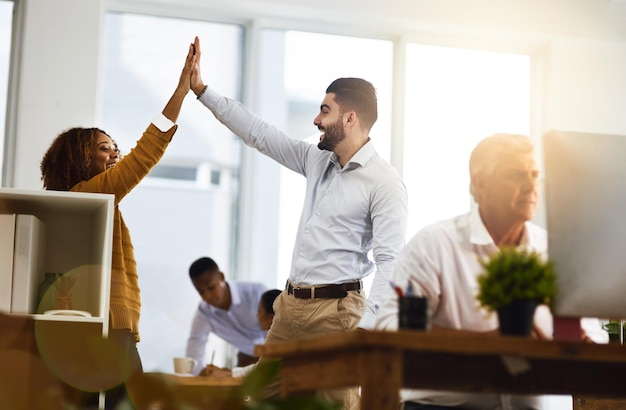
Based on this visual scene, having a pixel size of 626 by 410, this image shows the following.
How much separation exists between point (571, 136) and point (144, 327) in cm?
419

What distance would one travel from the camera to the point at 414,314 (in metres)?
1.72

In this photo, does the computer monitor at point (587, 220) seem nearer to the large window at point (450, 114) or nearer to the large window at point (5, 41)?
the large window at point (450, 114)

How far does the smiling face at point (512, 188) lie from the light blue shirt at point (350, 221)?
3.48ft

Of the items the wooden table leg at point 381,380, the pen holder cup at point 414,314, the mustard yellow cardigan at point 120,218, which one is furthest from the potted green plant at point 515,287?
the mustard yellow cardigan at point 120,218

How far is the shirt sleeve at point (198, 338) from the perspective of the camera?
18.4ft

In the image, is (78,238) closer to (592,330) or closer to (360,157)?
(360,157)

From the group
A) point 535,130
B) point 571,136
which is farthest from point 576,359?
point 535,130

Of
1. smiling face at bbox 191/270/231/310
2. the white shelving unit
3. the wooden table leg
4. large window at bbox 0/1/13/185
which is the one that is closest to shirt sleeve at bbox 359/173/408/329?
the white shelving unit

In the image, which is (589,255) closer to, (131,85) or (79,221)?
(79,221)

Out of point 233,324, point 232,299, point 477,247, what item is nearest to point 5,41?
point 232,299

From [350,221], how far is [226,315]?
239 cm

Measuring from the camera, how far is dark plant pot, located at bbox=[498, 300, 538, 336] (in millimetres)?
1728

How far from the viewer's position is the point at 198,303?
19.0 feet

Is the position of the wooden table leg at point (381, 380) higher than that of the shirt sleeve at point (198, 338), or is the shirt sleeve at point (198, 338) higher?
the wooden table leg at point (381, 380)
